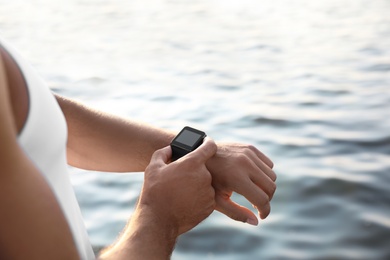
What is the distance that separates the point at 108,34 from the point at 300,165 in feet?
13.2

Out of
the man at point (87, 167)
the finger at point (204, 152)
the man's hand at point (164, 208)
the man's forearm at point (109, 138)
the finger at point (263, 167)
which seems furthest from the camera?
the man's forearm at point (109, 138)

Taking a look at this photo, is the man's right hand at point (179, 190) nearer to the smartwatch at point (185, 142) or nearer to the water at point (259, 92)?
the smartwatch at point (185, 142)

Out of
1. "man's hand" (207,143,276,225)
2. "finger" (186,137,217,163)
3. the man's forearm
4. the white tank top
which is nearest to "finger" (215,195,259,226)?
"man's hand" (207,143,276,225)

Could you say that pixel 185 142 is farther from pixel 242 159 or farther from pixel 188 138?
pixel 242 159

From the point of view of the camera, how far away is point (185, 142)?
153cm

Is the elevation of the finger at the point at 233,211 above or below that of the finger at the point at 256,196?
below

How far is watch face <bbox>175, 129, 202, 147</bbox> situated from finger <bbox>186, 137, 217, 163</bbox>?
23 millimetres

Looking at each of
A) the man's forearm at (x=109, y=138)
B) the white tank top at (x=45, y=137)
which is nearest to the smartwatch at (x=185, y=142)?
the man's forearm at (x=109, y=138)

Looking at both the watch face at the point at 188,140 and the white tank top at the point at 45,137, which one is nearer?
the white tank top at the point at 45,137

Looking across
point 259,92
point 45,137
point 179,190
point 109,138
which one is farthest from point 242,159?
point 259,92

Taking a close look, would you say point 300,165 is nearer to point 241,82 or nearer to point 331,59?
point 241,82

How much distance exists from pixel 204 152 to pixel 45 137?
0.44 m

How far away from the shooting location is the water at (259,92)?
2855 mm

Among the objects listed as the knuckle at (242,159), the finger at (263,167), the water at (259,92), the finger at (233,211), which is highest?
the knuckle at (242,159)
